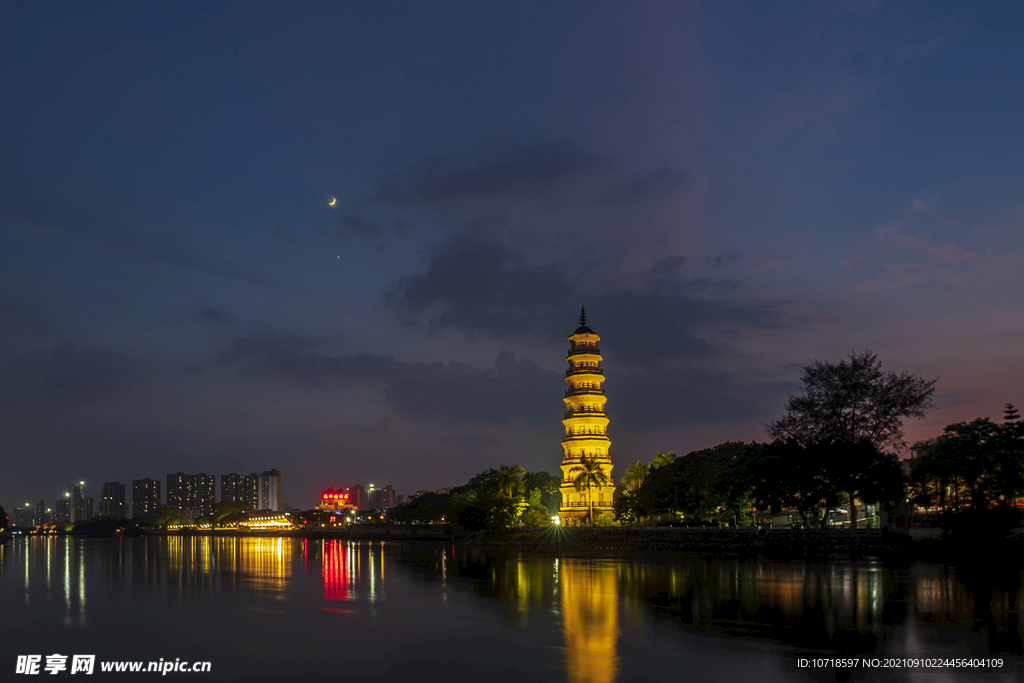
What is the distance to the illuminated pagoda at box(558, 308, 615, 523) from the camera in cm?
10712

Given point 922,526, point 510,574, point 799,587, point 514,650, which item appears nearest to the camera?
point 514,650

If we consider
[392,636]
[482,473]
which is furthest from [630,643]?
[482,473]

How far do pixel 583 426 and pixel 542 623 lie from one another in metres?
83.0

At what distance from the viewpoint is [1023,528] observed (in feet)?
169

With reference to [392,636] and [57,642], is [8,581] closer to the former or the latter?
[57,642]

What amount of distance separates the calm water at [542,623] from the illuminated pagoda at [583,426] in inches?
2327

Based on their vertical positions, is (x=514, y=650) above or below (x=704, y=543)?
above

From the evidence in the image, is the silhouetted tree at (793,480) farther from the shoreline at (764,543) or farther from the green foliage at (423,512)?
the green foliage at (423,512)

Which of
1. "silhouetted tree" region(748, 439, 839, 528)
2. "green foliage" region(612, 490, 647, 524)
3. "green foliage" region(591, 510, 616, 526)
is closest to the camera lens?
"silhouetted tree" region(748, 439, 839, 528)

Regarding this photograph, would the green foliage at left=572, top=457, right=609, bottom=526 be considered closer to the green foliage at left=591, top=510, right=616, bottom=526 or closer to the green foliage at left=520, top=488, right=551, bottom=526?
the green foliage at left=591, top=510, right=616, bottom=526

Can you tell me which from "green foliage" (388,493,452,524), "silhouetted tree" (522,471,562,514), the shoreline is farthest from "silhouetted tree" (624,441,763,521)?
"green foliage" (388,493,452,524)

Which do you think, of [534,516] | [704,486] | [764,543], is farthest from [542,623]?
[534,516]

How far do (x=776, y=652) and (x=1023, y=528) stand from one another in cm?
4185

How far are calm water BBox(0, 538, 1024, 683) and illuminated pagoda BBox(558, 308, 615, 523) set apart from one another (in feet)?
194
